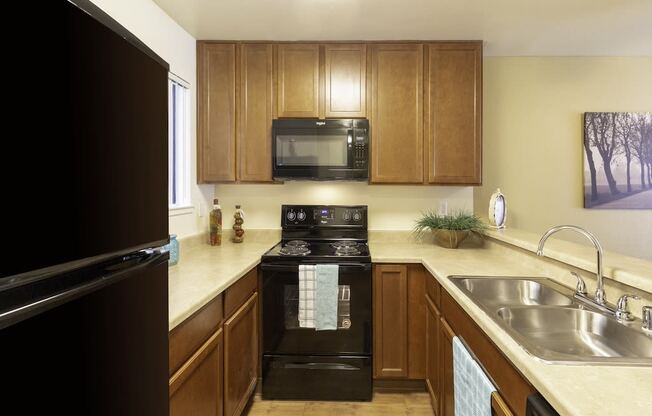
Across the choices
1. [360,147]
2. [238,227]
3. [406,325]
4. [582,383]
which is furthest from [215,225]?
[582,383]

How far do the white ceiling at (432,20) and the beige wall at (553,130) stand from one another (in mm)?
252

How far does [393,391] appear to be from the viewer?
2393 millimetres

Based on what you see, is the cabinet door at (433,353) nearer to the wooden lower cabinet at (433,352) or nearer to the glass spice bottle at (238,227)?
the wooden lower cabinet at (433,352)

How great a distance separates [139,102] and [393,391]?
2.37 m

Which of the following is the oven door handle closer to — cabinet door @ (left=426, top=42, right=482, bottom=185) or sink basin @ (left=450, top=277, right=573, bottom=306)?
sink basin @ (left=450, top=277, right=573, bottom=306)

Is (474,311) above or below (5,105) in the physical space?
below

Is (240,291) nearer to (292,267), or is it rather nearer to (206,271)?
(206,271)

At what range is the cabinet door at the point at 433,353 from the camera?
1974mm

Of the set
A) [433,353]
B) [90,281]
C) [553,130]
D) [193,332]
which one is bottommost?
[433,353]

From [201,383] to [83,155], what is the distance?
121 centimetres

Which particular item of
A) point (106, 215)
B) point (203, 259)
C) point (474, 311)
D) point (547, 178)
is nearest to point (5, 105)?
point (106, 215)

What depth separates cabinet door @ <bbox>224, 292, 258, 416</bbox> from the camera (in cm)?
174

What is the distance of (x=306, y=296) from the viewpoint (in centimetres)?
226

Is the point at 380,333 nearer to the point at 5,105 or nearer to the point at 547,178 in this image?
the point at 547,178
